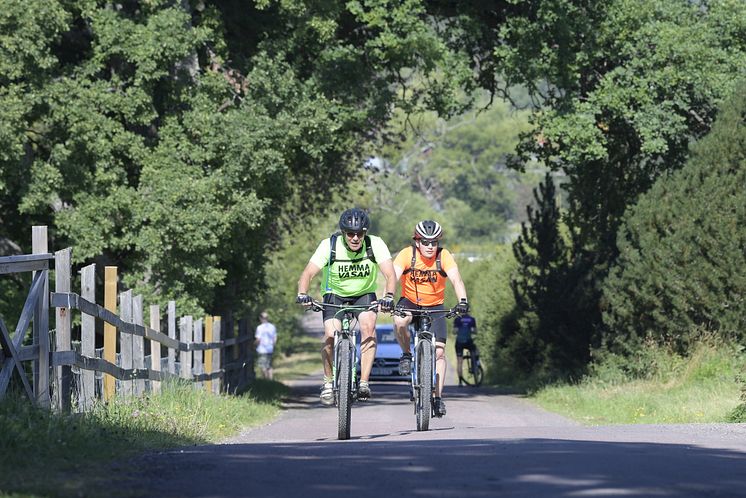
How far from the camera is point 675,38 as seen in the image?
25391 mm

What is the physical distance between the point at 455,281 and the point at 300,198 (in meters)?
17.6

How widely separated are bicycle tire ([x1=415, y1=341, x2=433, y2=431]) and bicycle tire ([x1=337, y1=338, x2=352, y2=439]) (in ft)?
3.12

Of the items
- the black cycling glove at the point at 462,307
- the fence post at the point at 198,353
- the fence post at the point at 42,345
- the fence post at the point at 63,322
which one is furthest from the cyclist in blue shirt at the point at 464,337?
the fence post at the point at 42,345

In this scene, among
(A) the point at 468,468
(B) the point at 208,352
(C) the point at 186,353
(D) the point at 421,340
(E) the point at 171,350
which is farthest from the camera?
(B) the point at 208,352

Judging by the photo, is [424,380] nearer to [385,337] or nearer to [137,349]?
[137,349]

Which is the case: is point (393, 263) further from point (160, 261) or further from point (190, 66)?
point (190, 66)

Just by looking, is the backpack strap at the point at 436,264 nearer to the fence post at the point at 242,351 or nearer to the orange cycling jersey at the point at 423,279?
the orange cycling jersey at the point at 423,279

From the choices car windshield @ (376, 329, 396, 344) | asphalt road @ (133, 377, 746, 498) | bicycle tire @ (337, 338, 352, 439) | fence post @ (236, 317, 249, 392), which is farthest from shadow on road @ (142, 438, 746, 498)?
car windshield @ (376, 329, 396, 344)

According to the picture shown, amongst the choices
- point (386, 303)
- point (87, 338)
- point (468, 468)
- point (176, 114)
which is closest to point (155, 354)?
point (87, 338)

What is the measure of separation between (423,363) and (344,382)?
1.08m

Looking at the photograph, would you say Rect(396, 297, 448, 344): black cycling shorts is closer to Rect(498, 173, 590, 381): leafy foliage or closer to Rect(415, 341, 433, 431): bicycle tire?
Rect(415, 341, 433, 431): bicycle tire

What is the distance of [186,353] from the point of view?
19609 millimetres

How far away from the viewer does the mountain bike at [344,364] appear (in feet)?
41.8

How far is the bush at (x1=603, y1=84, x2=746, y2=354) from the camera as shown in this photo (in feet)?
73.4
